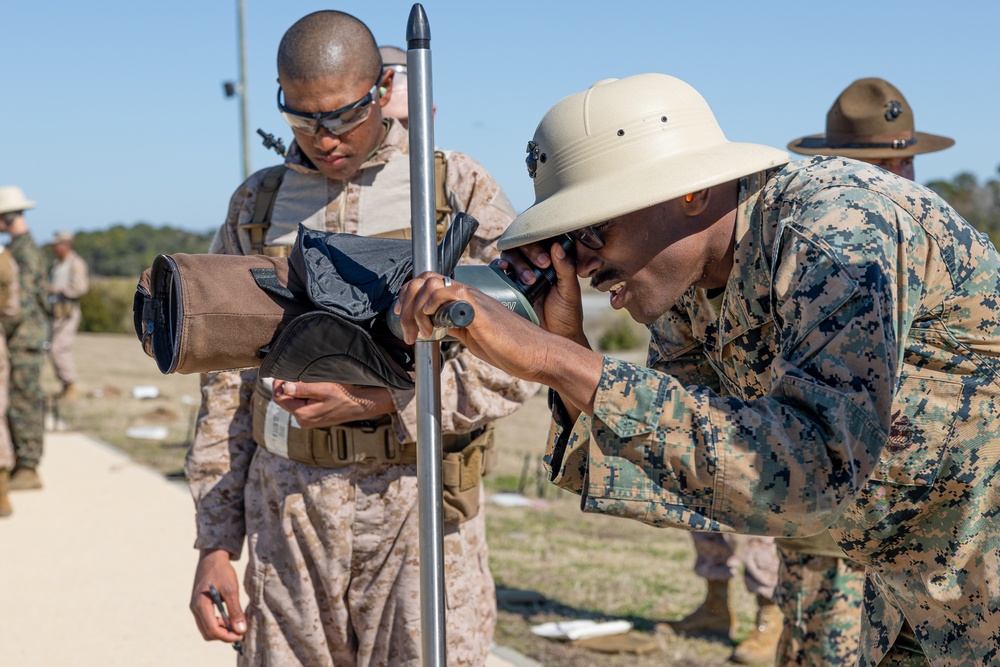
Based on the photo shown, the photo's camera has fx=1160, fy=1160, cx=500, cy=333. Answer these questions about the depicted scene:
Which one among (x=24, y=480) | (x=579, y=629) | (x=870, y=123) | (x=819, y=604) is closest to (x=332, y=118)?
(x=819, y=604)

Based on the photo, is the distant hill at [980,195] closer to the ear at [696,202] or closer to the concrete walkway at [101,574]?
the concrete walkway at [101,574]

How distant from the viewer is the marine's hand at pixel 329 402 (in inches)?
122

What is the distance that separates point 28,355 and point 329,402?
829 centimetres

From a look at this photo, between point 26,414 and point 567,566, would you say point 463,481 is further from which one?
point 26,414

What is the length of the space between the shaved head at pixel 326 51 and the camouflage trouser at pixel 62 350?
43.4 feet

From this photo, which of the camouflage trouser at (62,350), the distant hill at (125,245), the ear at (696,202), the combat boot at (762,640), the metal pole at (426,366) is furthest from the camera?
the distant hill at (125,245)

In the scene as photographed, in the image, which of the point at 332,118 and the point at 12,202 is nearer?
the point at 332,118

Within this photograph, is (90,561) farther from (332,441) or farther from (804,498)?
(804,498)

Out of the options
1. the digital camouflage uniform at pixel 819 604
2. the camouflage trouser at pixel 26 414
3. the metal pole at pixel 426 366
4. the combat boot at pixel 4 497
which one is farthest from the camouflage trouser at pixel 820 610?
the camouflage trouser at pixel 26 414

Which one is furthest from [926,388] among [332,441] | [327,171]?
[327,171]

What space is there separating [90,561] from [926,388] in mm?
6803

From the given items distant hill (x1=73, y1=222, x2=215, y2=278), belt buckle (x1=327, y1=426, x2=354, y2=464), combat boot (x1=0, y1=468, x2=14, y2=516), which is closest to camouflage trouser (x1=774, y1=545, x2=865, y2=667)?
belt buckle (x1=327, y1=426, x2=354, y2=464)

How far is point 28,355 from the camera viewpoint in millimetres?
10492

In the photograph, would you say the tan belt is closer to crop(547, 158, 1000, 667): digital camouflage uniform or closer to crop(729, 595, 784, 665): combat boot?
crop(547, 158, 1000, 667): digital camouflage uniform
